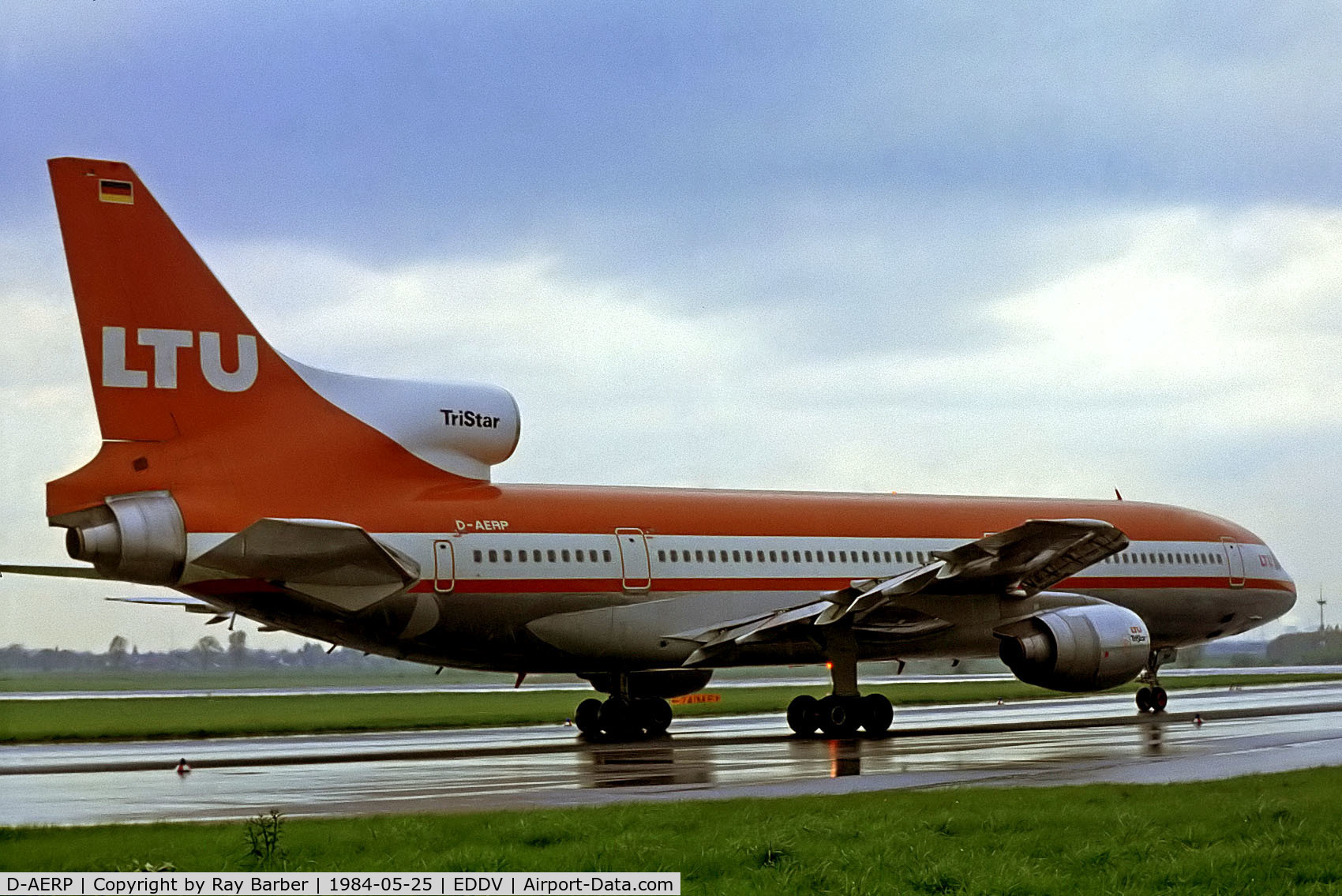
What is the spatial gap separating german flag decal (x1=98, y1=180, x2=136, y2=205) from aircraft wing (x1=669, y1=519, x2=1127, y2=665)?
11024mm

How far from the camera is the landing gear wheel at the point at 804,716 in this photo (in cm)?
2631

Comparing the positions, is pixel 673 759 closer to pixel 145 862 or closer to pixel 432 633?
pixel 432 633

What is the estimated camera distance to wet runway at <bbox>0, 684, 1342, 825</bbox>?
1524 centimetres

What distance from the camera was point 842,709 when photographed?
26234 millimetres

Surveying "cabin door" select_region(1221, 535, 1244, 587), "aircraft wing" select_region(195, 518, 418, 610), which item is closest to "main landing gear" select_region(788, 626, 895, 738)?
"aircraft wing" select_region(195, 518, 418, 610)

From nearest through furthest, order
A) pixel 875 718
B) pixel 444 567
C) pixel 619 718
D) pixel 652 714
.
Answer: pixel 444 567, pixel 875 718, pixel 619 718, pixel 652 714

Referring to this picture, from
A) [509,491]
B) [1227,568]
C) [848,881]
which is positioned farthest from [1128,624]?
[848,881]

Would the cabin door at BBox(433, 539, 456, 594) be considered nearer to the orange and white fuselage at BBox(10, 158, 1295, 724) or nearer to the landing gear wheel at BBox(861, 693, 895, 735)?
the orange and white fuselage at BBox(10, 158, 1295, 724)

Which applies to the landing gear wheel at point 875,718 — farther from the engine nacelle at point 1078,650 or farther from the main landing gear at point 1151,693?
the main landing gear at point 1151,693

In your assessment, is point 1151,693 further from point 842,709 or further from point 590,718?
point 590,718

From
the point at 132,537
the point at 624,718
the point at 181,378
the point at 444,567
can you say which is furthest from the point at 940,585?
the point at 132,537

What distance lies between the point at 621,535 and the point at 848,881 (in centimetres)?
1658

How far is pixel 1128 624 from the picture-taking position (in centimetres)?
2636

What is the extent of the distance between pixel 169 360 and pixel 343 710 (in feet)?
60.6
